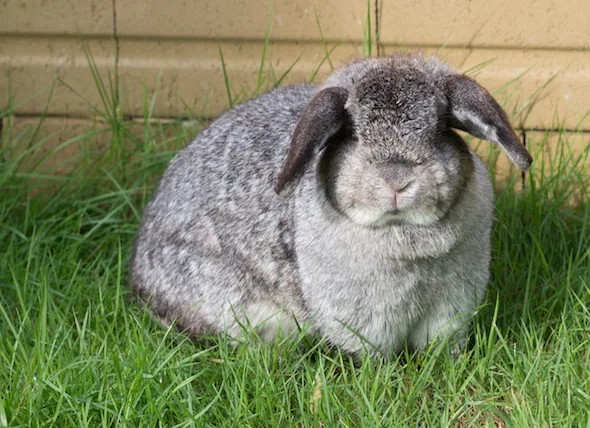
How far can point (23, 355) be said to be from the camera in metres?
2.87

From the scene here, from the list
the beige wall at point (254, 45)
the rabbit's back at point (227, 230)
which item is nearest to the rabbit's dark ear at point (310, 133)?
the rabbit's back at point (227, 230)

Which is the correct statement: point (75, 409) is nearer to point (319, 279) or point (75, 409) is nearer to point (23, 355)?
point (23, 355)

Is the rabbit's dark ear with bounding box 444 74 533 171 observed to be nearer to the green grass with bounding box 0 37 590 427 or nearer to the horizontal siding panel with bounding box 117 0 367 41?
the green grass with bounding box 0 37 590 427

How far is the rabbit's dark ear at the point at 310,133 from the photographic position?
7.98 ft

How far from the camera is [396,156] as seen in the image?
246 centimetres

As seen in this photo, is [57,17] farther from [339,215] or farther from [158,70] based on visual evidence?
[339,215]

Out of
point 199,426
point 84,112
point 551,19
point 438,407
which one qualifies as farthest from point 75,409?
point 551,19

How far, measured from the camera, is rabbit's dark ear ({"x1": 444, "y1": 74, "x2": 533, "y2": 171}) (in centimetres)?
244

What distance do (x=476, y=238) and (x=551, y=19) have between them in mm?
1651

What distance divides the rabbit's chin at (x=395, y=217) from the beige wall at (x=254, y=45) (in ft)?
5.58

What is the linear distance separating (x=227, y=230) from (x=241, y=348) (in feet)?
1.67

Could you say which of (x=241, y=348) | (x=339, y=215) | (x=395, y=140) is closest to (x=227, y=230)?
(x=241, y=348)

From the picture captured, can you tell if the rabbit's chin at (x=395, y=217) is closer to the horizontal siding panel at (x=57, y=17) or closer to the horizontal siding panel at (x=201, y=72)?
the horizontal siding panel at (x=201, y=72)

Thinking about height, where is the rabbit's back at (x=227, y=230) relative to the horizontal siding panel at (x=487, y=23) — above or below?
below
